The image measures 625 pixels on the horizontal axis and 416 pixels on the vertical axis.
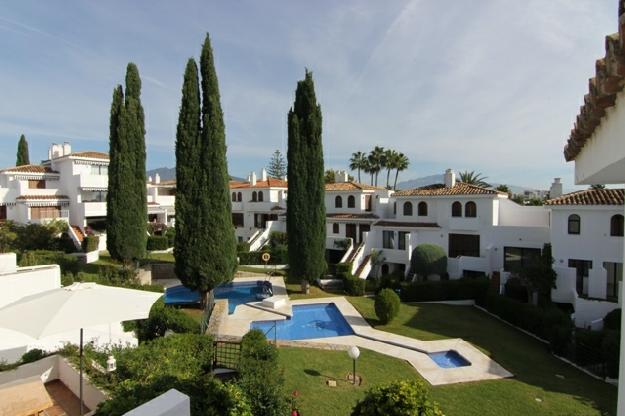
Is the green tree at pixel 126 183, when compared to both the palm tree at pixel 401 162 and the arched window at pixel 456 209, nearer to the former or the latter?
the arched window at pixel 456 209

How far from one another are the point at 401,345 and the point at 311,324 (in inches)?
231

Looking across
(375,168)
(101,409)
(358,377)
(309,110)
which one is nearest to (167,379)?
(101,409)

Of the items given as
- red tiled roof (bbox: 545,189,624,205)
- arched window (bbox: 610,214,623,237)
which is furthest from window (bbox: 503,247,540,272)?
arched window (bbox: 610,214,623,237)

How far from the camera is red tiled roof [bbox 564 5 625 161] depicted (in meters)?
2.01

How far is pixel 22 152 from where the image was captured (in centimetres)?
4716

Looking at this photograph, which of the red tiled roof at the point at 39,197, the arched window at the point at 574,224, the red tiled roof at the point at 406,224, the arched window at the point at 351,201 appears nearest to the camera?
the arched window at the point at 574,224

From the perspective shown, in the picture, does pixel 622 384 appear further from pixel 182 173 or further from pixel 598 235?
pixel 598 235

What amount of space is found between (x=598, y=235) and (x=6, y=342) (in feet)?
99.0

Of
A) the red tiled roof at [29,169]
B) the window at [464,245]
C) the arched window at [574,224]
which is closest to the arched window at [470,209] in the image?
the window at [464,245]

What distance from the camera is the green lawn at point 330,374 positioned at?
10.4 m

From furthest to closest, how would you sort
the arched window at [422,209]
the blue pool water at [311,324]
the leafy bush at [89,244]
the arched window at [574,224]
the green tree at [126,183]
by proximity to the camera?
the arched window at [422,209]
the leafy bush at [89,244]
the green tree at [126,183]
the arched window at [574,224]
the blue pool water at [311,324]

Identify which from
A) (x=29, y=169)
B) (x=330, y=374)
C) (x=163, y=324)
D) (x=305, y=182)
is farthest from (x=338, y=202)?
(x=29, y=169)

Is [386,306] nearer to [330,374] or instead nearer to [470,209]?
[330,374]

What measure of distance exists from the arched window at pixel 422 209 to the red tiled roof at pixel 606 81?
1138 inches
